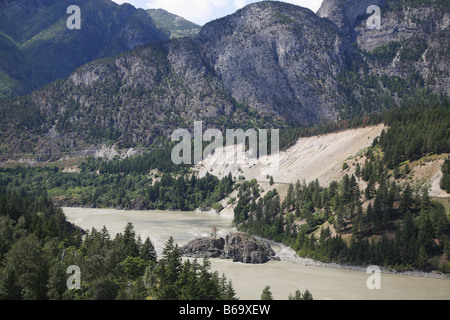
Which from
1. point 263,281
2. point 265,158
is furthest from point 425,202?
point 265,158

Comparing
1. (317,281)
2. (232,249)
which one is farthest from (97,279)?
(232,249)

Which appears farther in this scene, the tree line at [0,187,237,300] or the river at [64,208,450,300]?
the river at [64,208,450,300]

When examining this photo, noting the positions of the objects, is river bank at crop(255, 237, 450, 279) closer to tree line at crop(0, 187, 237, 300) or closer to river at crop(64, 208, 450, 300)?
river at crop(64, 208, 450, 300)

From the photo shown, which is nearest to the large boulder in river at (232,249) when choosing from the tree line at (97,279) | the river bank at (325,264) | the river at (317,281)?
the river at (317,281)

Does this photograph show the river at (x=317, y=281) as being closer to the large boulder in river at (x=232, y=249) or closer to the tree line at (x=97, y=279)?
the large boulder in river at (x=232, y=249)

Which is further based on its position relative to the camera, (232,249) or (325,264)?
(232,249)

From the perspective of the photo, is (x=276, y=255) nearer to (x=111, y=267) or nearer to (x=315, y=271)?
(x=315, y=271)

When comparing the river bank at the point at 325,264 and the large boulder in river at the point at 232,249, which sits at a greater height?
the large boulder in river at the point at 232,249

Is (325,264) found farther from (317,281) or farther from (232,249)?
(232,249)

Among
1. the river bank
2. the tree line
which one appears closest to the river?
the river bank
